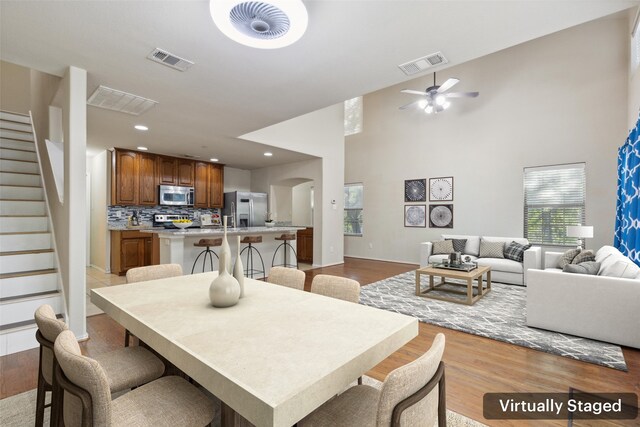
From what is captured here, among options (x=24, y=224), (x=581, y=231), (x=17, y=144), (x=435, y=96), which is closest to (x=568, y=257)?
(x=581, y=231)

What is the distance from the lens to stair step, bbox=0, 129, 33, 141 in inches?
184

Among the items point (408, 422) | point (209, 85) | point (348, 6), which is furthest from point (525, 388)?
point (209, 85)

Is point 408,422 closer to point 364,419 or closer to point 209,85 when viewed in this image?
point 364,419

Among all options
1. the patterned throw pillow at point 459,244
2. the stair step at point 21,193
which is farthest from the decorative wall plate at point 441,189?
the stair step at point 21,193

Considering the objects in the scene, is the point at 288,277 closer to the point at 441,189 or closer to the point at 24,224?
the point at 24,224

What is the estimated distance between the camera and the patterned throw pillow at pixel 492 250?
549 centimetres

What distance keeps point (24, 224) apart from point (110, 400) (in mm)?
3918

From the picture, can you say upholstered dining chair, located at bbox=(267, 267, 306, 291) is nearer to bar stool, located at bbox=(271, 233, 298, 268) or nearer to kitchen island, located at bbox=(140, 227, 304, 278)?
kitchen island, located at bbox=(140, 227, 304, 278)

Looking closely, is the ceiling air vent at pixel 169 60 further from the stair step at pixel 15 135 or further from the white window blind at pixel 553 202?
the white window blind at pixel 553 202

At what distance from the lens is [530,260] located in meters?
4.83

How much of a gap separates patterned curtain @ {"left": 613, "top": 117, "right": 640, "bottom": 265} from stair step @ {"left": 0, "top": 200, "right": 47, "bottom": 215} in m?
7.16

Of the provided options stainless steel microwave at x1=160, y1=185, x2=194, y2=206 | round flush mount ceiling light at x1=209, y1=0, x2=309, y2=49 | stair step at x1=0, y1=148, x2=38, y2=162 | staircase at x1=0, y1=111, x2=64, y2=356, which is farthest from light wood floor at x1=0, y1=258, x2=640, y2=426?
stainless steel microwave at x1=160, y1=185, x2=194, y2=206

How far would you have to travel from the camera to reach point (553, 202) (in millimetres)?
5520

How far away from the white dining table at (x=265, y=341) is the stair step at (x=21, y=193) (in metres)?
3.55
